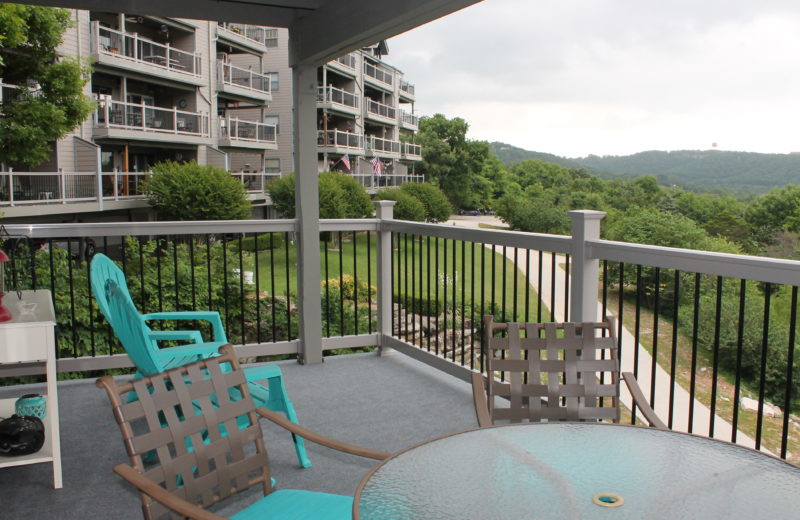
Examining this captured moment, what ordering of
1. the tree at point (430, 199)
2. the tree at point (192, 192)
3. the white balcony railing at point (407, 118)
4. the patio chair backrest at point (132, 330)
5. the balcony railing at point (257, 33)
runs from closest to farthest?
the patio chair backrest at point (132, 330) < the tree at point (192, 192) < the balcony railing at point (257, 33) < the tree at point (430, 199) < the white balcony railing at point (407, 118)

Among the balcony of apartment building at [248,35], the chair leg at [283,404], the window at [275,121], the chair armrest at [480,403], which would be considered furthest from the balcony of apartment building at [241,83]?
the chair armrest at [480,403]

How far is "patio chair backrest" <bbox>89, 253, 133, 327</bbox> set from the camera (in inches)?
128

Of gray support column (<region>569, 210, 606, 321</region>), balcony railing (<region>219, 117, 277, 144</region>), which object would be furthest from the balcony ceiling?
balcony railing (<region>219, 117, 277, 144</region>)

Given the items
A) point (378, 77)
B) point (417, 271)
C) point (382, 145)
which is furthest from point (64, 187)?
point (378, 77)

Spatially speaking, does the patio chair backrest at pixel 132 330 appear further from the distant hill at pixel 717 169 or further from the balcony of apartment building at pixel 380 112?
the distant hill at pixel 717 169

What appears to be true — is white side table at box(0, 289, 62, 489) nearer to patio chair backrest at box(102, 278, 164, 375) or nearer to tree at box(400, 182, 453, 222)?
patio chair backrest at box(102, 278, 164, 375)

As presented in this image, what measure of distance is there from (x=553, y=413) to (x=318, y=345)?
9.41ft

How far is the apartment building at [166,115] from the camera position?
18.0 m

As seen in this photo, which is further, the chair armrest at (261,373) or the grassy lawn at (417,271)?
the grassy lawn at (417,271)

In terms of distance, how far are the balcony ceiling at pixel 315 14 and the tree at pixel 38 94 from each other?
10666mm

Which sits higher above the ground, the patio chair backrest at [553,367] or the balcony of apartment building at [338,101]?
the balcony of apartment building at [338,101]

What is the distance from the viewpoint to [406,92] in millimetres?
46719

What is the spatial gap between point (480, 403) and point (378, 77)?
39.2m

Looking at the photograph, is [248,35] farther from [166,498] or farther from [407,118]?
[166,498]
